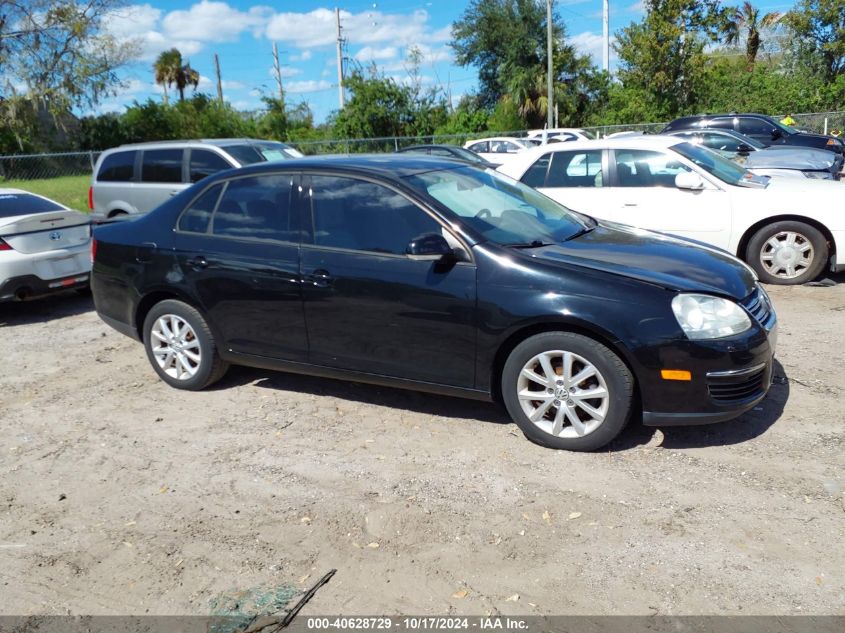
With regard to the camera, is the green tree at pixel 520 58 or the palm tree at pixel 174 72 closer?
the green tree at pixel 520 58

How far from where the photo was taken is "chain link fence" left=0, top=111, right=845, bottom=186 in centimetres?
2066

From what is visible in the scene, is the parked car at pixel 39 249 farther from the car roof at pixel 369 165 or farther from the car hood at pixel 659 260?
the car hood at pixel 659 260

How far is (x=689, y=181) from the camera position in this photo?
794cm

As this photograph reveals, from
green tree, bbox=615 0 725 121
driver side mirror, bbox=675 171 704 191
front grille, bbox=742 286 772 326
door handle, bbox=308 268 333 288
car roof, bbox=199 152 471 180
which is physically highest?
green tree, bbox=615 0 725 121

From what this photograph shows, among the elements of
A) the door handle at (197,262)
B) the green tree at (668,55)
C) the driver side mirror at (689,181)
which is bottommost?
the door handle at (197,262)

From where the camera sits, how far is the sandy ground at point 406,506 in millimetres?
3201

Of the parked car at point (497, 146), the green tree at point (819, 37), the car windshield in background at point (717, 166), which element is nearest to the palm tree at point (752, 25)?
the green tree at point (819, 37)

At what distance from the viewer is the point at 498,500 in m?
3.91

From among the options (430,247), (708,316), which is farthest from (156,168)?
(708,316)

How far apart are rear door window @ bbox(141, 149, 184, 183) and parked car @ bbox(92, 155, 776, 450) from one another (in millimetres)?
5360

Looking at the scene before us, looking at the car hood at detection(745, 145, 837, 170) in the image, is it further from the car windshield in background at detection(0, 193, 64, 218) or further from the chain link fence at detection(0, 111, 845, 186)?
the chain link fence at detection(0, 111, 845, 186)

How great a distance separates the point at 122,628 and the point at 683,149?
7.41 meters

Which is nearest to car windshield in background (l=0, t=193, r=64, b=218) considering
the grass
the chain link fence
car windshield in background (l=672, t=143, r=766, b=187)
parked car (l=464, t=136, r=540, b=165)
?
car windshield in background (l=672, t=143, r=766, b=187)

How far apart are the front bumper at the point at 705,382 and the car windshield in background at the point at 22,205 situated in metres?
7.44
